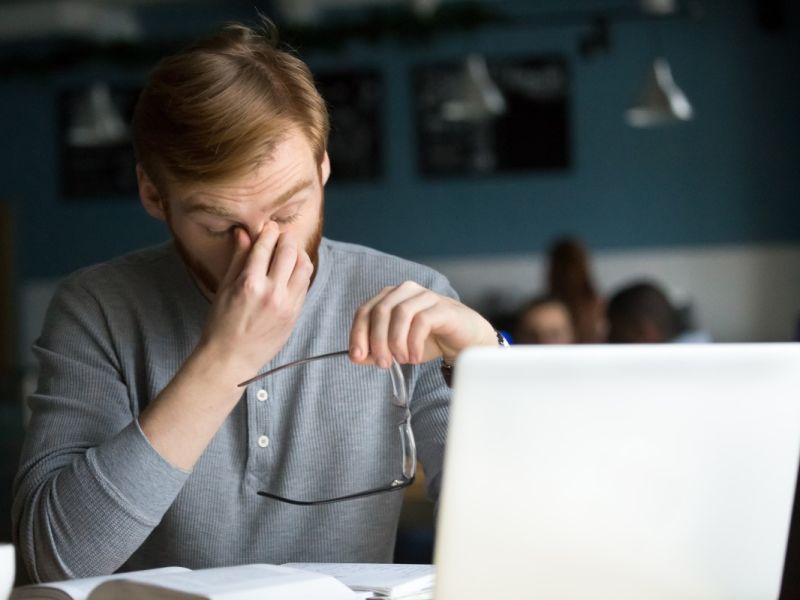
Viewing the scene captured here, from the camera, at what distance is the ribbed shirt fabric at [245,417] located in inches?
61.3

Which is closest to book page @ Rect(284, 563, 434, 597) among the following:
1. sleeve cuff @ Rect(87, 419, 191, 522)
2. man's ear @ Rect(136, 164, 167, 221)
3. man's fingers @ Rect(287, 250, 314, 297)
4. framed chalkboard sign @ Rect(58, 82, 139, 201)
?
sleeve cuff @ Rect(87, 419, 191, 522)

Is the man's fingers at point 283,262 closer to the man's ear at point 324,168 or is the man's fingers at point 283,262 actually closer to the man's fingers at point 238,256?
the man's fingers at point 238,256

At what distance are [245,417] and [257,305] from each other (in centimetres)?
27

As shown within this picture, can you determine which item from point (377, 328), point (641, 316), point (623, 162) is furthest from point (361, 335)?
point (623, 162)

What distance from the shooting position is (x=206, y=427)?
138cm

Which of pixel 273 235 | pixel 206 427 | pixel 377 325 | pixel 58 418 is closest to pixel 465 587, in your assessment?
pixel 377 325

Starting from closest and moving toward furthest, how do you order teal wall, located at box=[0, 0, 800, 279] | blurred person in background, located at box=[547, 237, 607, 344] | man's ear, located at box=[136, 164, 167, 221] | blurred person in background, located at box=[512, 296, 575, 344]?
1. man's ear, located at box=[136, 164, 167, 221]
2. blurred person in background, located at box=[512, 296, 575, 344]
3. blurred person in background, located at box=[547, 237, 607, 344]
4. teal wall, located at box=[0, 0, 800, 279]

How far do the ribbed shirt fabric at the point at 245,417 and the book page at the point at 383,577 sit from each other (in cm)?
24

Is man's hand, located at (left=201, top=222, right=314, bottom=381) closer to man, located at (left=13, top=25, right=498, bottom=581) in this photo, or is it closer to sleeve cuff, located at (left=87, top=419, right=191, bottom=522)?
man, located at (left=13, top=25, right=498, bottom=581)

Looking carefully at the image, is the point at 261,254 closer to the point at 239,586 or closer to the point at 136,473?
the point at 136,473

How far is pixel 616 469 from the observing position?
98cm

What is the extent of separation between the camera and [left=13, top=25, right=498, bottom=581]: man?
4.51 feet

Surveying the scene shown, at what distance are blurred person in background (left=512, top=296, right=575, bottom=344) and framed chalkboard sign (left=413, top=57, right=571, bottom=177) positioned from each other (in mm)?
3262

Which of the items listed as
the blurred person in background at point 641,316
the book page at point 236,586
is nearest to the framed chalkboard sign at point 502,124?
the blurred person in background at point 641,316
